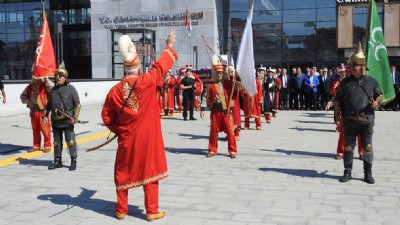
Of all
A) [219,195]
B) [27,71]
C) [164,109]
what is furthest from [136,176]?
[27,71]

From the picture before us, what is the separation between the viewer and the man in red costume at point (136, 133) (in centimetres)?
508

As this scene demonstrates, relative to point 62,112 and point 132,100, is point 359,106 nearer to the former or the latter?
point 132,100

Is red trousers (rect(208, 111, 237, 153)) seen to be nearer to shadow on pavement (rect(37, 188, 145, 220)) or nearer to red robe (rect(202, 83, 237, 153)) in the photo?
red robe (rect(202, 83, 237, 153))

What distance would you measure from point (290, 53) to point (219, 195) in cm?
2718

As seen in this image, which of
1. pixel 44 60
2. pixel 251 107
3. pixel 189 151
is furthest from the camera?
pixel 251 107

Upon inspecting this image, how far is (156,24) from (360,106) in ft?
89.0

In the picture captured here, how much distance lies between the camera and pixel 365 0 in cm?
2855

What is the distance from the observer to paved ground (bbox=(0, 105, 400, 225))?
17.1ft

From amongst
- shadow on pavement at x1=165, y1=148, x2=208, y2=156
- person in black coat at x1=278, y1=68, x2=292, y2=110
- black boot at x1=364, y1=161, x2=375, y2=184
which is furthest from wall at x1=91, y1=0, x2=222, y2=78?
black boot at x1=364, y1=161, x2=375, y2=184

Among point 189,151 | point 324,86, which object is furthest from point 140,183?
point 324,86

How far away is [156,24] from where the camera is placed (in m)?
32.7

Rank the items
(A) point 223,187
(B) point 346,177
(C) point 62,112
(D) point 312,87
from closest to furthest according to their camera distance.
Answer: (A) point 223,187 → (B) point 346,177 → (C) point 62,112 → (D) point 312,87

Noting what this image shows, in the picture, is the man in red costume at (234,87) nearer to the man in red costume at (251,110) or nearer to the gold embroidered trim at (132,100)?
the man in red costume at (251,110)

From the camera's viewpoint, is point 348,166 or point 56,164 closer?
point 348,166
